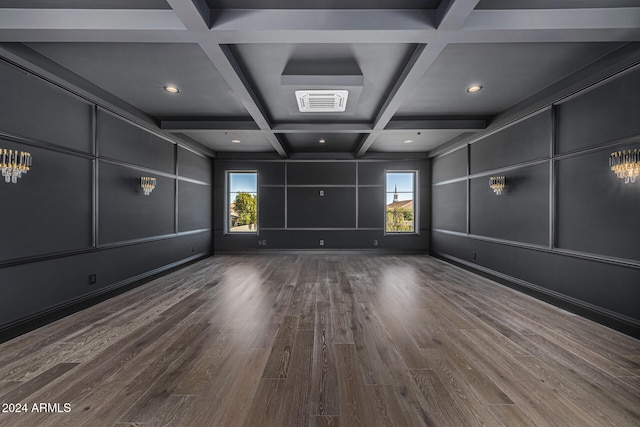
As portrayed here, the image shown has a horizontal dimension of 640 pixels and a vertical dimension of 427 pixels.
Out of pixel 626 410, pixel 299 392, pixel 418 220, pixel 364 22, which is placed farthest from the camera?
pixel 418 220

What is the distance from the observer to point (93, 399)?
5.74 ft

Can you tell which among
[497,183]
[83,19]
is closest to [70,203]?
[83,19]

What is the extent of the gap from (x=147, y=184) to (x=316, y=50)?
348cm

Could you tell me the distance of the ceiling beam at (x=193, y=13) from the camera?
2107mm

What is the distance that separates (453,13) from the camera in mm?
2201

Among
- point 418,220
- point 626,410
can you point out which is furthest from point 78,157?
point 418,220

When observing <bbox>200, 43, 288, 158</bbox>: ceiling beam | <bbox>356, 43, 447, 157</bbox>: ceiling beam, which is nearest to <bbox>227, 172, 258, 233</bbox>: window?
<bbox>200, 43, 288, 158</bbox>: ceiling beam

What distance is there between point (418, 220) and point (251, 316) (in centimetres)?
599

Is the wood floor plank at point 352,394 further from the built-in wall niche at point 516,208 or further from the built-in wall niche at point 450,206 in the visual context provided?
the built-in wall niche at point 450,206

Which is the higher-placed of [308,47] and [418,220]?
[308,47]

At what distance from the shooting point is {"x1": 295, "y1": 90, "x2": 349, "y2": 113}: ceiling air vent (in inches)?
140

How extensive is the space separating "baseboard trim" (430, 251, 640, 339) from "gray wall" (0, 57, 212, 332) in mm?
5856

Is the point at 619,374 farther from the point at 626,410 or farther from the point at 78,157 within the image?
the point at 78,157

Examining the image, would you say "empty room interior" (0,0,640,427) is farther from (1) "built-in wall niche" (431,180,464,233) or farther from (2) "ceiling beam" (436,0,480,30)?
(1) "built-in wall niche" (431,180,464,233)
